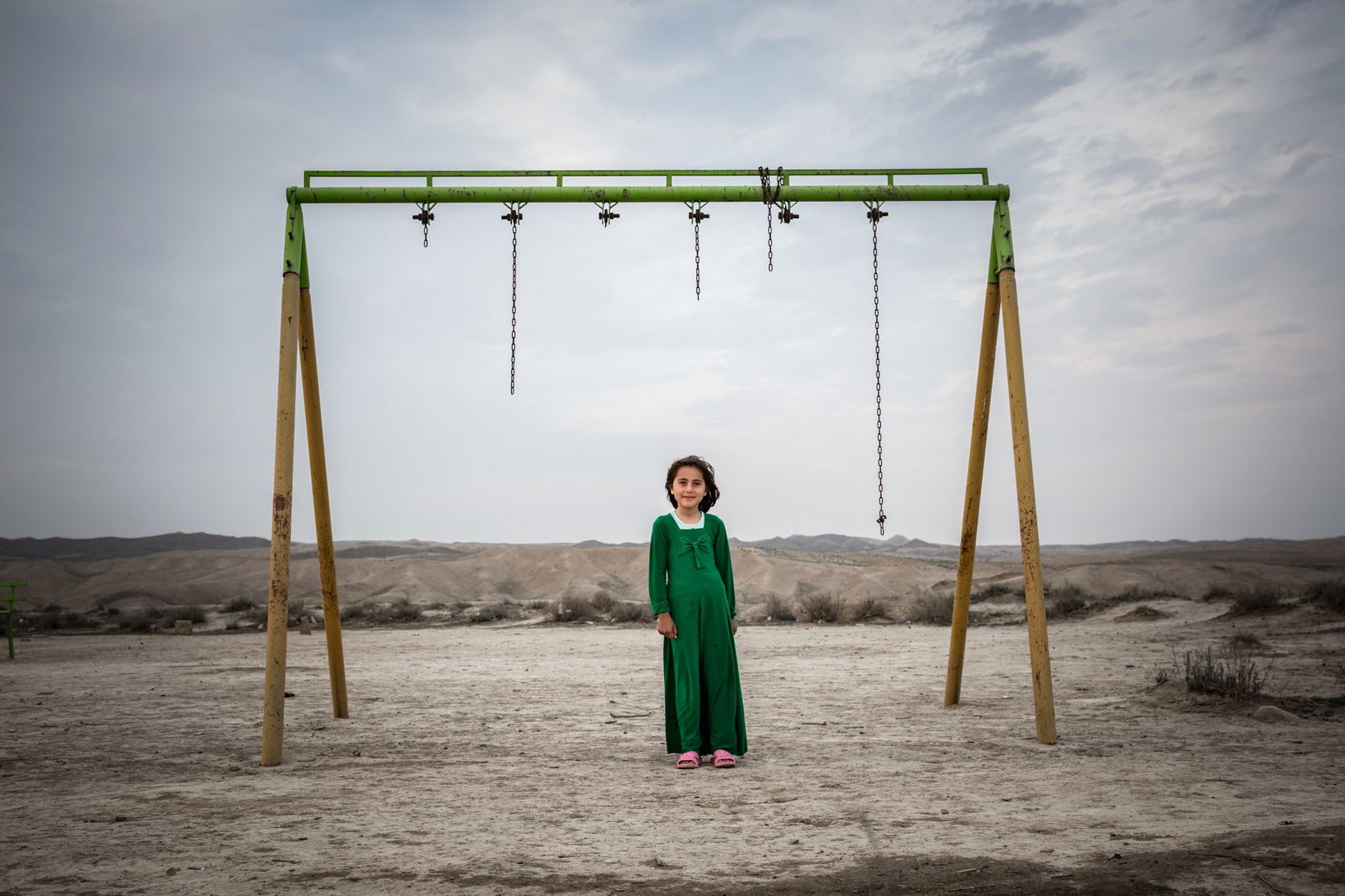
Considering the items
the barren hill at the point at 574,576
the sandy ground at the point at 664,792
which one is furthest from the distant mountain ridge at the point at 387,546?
the sandy ground at the point at 664,792

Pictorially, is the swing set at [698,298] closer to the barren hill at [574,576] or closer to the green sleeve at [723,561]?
the green sleeve at [723,561]

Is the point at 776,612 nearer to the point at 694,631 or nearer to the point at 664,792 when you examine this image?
the point at 694,631

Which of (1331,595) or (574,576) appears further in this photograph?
(574,576)

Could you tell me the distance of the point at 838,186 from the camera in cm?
720

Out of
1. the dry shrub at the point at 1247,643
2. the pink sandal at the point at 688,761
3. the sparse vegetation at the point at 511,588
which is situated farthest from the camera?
the sparse vegetation at the point at 511,588

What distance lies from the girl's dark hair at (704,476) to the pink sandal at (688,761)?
1640mm

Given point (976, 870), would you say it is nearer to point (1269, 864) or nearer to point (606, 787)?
point (1269, 864)

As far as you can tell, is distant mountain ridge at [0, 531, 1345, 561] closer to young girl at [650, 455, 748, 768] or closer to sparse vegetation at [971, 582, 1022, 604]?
sparse vegetation at [971, 582, 1022, 604]

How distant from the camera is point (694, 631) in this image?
19.3ft

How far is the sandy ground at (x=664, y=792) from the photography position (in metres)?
3.53

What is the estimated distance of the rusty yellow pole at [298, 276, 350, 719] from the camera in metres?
7.35

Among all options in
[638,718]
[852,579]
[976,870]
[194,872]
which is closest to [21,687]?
[638,718]

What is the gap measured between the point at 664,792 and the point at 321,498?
4191 mm

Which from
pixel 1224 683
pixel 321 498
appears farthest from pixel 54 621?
pixel 1224 683
